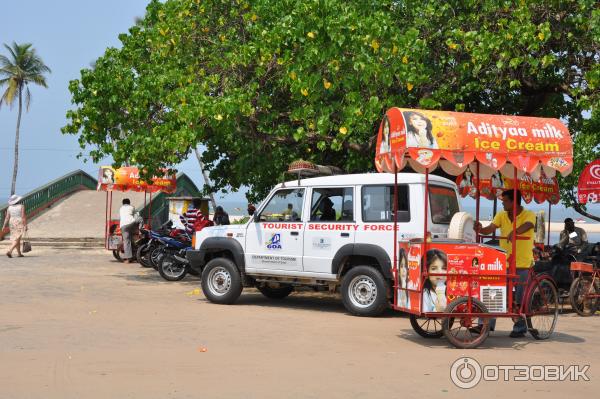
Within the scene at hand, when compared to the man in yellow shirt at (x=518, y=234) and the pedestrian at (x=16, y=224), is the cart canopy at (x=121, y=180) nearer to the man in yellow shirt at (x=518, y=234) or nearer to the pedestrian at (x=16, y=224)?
the pedestrian at (x=16, y=224)

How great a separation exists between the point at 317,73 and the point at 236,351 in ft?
25.6

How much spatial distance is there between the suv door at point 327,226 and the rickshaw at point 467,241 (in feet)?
7.89

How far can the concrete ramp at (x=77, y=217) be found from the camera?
2984 centimetres

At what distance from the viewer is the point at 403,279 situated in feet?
32.6

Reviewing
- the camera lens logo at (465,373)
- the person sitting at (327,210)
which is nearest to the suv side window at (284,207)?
the person sitting at (327,210)

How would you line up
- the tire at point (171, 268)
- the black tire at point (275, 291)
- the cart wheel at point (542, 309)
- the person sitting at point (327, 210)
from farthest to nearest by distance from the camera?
the tire at point (171, 268), the black tire at point (275, 291), the person sitting at point (327, 210), the cart wheel at point (542, 309)

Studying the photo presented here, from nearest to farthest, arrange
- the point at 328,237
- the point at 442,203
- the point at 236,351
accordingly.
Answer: the point at 236,351 → the point at 442,203 → the point at 328,237

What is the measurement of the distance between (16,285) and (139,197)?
2216 cm

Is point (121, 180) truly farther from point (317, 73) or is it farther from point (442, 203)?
point (442, 203)

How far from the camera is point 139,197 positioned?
124ft

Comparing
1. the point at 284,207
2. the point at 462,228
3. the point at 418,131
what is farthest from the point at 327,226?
the point at 418,131

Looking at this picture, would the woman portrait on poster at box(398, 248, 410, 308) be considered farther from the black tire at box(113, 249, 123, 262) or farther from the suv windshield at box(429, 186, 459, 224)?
the black tire at box(113, 249, 123, 262)

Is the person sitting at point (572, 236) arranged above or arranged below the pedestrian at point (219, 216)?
below

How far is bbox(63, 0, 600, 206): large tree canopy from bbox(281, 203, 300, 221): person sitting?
2.40 meters
